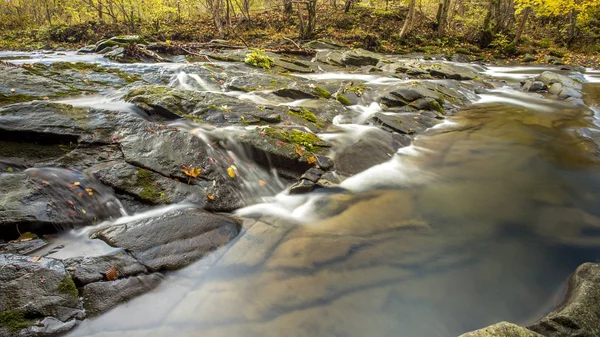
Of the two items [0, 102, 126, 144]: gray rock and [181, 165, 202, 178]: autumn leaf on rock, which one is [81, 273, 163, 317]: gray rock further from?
[0, 102, 126, 144]: gray rock

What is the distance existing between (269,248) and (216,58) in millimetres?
10310

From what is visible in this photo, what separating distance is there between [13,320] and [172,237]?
1.47 m

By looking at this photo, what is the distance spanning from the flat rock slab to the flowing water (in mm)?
156

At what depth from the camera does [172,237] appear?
3.67 m

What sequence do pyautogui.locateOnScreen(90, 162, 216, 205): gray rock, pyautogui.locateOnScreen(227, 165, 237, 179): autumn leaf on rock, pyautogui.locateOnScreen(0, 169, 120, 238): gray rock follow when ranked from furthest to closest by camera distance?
pyautogui.locateOnScreen(227, 165, 237, 179): autumn leaf on rock
pyautogui.locateOnScreen(90, 162, 216, 205): gray rock
pyautogui.locateOnScreen(0, 169, 120, 238): gray rock

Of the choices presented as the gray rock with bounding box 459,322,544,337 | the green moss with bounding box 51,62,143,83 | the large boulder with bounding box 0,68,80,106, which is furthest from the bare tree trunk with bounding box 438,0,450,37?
the gray rock with bounding box 459,322,544,337

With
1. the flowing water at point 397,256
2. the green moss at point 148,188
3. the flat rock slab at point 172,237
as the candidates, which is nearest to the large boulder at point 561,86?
the flowing water at point 397,256

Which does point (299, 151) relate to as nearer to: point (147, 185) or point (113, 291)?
point (147, 185)

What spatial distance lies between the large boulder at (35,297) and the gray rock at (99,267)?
0.27ft

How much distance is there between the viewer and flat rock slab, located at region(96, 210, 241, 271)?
135 inches

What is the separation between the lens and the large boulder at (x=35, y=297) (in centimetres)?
252

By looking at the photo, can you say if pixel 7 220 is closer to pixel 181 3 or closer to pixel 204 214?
pixel 204 214

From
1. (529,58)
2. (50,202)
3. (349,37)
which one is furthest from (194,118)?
(529,58)

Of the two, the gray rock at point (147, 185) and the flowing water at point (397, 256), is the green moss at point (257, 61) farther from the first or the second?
the gray rock at point (147, 185)
